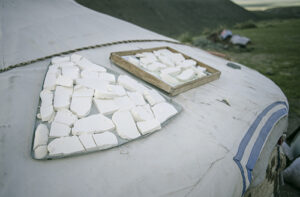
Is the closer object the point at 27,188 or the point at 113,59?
the point at 27,188

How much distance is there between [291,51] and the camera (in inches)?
233

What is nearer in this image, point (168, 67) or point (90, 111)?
point (90, 111)

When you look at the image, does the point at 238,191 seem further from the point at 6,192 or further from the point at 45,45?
the point at 45,45

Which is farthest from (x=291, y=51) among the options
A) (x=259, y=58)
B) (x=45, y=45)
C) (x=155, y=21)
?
(x=155, y=21)

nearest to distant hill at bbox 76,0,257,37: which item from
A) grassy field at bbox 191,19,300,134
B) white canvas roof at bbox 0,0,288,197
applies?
grassy field at bbox 191,19,300,134

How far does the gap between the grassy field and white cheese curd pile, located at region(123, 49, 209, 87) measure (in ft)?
6.82

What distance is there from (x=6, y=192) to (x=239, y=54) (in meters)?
6.69

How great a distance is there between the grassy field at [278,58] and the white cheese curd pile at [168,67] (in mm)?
2080

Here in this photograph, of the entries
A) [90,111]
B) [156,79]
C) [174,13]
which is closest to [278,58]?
[156,79]

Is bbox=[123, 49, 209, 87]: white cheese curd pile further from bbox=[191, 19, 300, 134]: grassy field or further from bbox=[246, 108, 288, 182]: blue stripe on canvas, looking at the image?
bbox=[191, 19, 300, 134]: grassy field

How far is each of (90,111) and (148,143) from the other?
405mm

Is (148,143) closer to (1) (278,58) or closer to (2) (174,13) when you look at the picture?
(1) (278,58)

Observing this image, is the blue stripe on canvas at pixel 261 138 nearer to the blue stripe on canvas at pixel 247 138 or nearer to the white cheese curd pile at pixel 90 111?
the blue stripe on canvas at pixel 247 138

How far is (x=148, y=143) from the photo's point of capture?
2.89 ft
